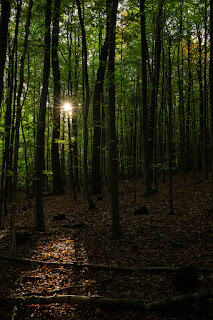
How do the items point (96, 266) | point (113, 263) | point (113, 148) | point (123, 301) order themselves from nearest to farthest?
point (123, 301)
point (96, 266)
point (113, 263)
point (113, 148)

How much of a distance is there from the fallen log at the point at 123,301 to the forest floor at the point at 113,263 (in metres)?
0.04

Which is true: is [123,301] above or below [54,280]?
above

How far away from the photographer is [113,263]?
17.6ft

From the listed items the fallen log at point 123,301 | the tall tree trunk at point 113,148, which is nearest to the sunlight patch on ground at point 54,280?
the fallen log at point 123,301

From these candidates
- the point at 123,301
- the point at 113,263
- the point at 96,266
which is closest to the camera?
the point at 123,301

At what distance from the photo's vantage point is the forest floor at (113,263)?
3.71 metres

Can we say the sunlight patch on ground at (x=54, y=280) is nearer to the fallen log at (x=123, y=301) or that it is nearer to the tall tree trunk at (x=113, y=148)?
the fallen log at (x=123, y=301)

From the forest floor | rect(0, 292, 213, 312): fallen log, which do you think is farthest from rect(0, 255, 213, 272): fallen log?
rect(0, 292, 213, 312): fallen log

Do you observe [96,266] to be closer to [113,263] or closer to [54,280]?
[113,263]

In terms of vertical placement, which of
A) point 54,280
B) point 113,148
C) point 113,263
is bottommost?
point 54,280

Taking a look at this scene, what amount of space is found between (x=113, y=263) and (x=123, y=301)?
5.67ft

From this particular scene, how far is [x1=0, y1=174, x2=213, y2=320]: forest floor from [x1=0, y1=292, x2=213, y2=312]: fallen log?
0.04 meters

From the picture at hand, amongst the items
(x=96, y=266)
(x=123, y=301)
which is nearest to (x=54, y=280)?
(x=96, y=266)

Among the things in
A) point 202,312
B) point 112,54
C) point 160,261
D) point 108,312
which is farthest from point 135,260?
point 112,54
